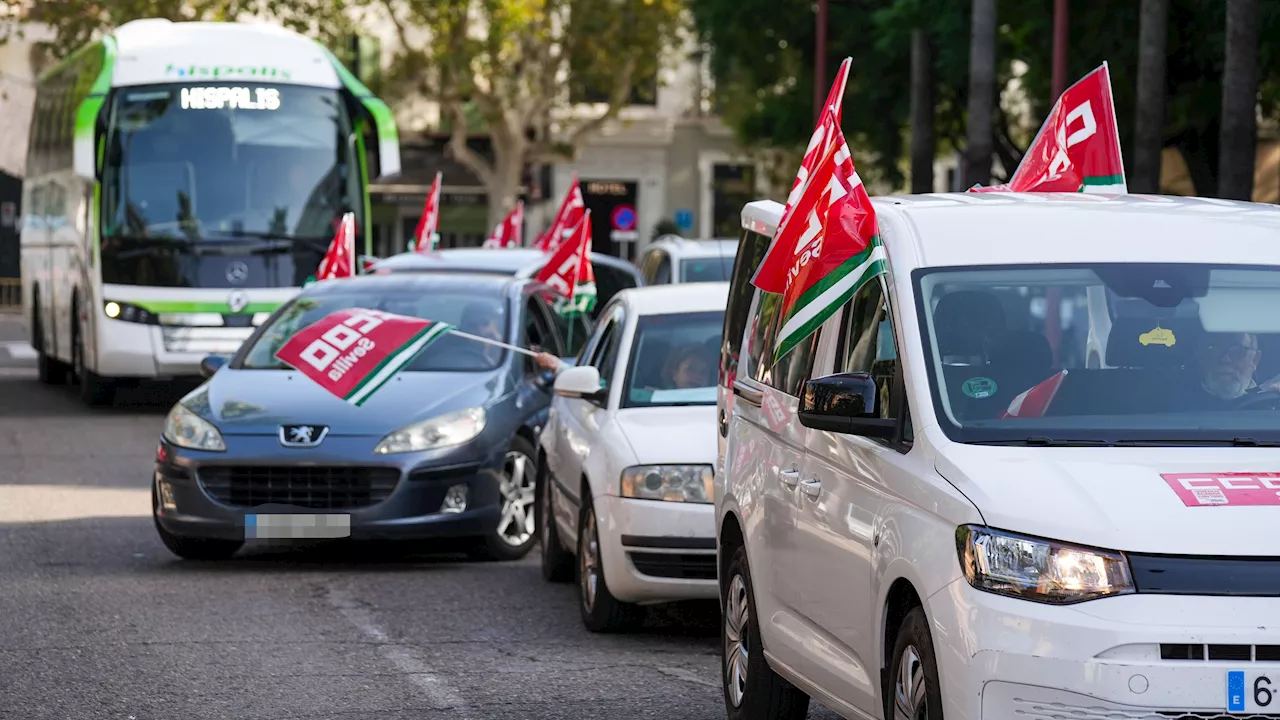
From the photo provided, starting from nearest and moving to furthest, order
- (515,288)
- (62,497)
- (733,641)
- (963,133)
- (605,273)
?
(733,641) → (515,288) → (62,497) → (605,273) → (963,133)

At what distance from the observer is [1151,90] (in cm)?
2038

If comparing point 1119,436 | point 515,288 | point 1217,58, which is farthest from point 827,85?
point 1119,436

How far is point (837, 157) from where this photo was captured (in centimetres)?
705

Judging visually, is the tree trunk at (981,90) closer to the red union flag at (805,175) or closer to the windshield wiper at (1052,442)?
the red union flag at (805,175)

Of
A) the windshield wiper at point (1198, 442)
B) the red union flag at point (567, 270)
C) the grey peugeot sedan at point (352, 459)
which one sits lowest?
the grey peugeot sedan at point (352, 459)

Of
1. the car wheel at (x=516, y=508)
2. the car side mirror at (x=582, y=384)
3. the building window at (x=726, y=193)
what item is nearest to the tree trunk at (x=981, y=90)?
the car wheel at (x=516, y=508)

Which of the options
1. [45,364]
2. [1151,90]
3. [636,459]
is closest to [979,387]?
[636,459]

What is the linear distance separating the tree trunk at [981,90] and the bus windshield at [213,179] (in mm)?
6480

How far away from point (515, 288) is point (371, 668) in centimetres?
505

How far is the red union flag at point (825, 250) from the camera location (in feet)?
22.0

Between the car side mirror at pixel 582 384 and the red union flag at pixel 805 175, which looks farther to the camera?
the car side mirror at pixel 582 384

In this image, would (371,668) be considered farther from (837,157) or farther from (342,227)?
(342,227)

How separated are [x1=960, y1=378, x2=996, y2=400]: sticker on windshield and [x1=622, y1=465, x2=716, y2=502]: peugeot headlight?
11.6 ft

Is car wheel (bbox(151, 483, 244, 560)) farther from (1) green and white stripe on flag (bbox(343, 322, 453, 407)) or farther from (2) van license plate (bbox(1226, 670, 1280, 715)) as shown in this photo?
(2) van license plate (bbox(1226, 670, 1280, 715))
